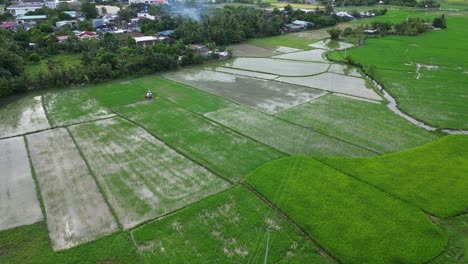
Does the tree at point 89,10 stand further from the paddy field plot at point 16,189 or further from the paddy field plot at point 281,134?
the paddy field plot at point 281,134

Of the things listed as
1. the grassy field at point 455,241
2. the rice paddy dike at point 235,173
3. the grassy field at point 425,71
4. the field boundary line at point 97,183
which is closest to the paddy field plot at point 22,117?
the rice paddy dike at point 235,173

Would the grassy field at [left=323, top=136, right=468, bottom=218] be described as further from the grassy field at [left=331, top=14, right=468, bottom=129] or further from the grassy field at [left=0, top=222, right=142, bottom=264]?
the grassy field at [left=0, top=222, right=142, bottom=264]

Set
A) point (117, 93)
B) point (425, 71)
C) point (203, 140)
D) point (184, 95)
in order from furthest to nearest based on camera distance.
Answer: point (425, 71) → point (117, 93) → point (184, 95) → point (203, 140)

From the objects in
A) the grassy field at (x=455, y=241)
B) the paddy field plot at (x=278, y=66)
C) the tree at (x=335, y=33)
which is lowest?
the grassy field at (x=455, y=241)

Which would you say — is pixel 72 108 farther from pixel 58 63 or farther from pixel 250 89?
pixel 250 89

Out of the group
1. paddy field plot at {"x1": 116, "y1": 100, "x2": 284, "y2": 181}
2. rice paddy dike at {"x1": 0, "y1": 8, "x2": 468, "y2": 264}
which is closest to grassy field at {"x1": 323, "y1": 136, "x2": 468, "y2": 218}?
rice paddy dike at {"x1": 0, "y1": 8, "x2": 468, "y2": 264}

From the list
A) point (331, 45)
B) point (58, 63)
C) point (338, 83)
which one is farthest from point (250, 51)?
point (58, 63)
